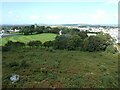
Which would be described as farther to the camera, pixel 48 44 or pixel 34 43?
pixel 48 44

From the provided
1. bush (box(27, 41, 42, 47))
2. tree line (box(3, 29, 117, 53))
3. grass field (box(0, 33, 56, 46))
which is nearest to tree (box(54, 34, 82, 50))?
tree line (box(3, 29, 117, 53))

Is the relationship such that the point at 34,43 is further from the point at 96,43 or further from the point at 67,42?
the point at 96,43

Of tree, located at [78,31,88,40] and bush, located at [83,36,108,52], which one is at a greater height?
tree, located at [78,31,88,40]

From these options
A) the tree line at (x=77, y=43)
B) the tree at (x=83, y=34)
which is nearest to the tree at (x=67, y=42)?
the tree line at (x=77, y=43)

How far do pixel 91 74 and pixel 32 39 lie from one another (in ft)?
20.3

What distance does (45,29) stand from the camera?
10.7m

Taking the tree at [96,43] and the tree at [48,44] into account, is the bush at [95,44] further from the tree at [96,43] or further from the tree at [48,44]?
the tree at [48,44]

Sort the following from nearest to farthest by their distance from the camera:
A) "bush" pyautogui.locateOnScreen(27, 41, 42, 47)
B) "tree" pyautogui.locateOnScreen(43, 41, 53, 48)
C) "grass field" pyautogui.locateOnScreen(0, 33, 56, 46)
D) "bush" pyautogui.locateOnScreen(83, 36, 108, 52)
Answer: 1. "grass field" pyautogui.locateOnScreen(0, 33, 56, 46)
2. "bush" pyautogui.locateOnScreen(27, 41, 42, 47)
3. "tree" pyautogui.locateOnScreen(43, 41, 53, 48)
4. "bush" pyautogui.locateOnScreen(83, 36, 108, 52)

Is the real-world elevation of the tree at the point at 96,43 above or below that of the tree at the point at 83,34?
below

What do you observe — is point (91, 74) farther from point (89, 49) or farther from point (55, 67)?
point (89, 49)

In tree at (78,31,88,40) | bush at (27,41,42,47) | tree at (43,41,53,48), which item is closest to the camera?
bush at (27,41,42,47)

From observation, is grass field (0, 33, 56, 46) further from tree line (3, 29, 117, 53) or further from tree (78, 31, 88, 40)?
tree (78, 31, 88, 40)

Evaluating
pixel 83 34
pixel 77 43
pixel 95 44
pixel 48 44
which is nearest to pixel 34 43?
pixel 48 44

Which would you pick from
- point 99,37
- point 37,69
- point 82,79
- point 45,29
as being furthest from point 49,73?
point 99,37
